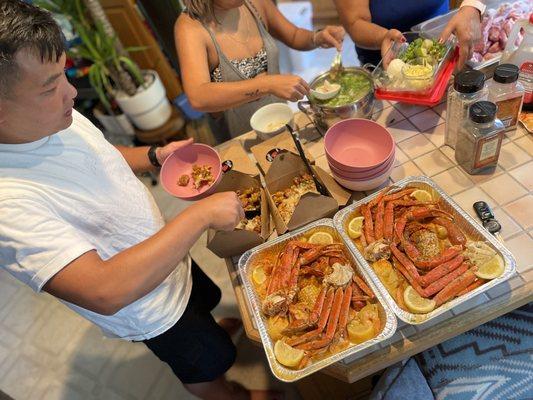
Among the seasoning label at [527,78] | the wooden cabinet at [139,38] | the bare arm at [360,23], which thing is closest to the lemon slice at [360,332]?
the seasoning label at [527,78]

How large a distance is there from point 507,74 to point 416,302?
81 centimetres

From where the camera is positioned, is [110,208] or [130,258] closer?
[130,258]

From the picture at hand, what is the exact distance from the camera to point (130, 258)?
94 centimetres

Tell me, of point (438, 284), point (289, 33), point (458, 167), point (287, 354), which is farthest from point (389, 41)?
point (287, 354)

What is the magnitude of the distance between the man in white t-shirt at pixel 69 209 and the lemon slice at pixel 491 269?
67cm

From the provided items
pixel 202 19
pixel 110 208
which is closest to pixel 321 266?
pixel 110 208

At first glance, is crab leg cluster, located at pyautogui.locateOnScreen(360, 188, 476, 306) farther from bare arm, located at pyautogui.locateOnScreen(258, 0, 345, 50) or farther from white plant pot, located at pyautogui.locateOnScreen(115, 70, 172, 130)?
white plant pot, located at pyautogui.locateOnScreen(115, 70, 172, 130)

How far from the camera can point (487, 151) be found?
124cm

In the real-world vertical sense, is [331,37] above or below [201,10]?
below

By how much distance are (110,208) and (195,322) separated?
21.8 inches

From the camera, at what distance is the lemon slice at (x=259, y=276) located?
1193mm

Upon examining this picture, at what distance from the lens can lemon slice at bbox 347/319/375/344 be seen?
1.00 meters

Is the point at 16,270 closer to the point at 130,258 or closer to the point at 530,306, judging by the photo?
the point at 130,258

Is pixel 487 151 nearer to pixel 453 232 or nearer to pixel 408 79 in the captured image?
pixel 453 232
